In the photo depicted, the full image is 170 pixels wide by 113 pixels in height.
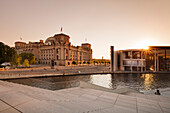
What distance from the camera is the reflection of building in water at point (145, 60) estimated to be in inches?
2103

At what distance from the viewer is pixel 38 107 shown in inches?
185

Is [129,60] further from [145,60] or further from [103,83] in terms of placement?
[103,83]

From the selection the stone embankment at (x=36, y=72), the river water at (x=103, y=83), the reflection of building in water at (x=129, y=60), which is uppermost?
the reflection of building in water at (x=129, y=60)

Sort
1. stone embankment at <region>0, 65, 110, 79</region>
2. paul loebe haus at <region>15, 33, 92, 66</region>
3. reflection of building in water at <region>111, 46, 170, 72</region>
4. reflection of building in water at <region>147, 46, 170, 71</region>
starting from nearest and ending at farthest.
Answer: stone embankment at <region>0, 65, 110, 79</region> < reflection of building in water at <region>147, 46, 170, 71</region> < reflection of building in water at <region>111, 46, 170, 72</region> < paul loebe haus at <region>15, 33, 92, 66</region>

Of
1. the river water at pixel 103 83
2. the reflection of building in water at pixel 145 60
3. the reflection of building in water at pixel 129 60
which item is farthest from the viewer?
the reflection of building in water at pixel 129 60

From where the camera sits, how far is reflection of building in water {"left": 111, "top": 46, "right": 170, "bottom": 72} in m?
53.4

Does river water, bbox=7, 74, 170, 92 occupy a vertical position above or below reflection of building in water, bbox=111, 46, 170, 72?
below

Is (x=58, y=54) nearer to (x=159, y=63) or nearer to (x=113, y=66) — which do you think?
(x=113, y=66)

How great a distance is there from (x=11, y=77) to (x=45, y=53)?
85399mm

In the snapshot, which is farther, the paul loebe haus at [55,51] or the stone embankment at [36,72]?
the paul loebe haus at [55,51]

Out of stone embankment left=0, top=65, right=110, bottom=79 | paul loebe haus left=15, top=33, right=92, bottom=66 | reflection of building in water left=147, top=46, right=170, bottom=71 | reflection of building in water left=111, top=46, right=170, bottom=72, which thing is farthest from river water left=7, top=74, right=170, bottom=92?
paul loebe haus left=15, top=33, right=92, bottom=66

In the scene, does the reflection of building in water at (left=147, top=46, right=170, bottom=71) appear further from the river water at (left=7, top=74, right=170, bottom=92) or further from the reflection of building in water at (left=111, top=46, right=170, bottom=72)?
the river water at (left=7, top=74, right=170, bottom=92)


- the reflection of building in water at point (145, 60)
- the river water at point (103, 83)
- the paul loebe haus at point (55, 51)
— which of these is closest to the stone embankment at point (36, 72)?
the river water at point (103, 83)

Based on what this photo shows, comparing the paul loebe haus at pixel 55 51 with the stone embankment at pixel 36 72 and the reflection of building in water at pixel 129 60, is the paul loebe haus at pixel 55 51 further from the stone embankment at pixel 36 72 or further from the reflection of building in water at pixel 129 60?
the reflection of building in water at pixel 129 60
